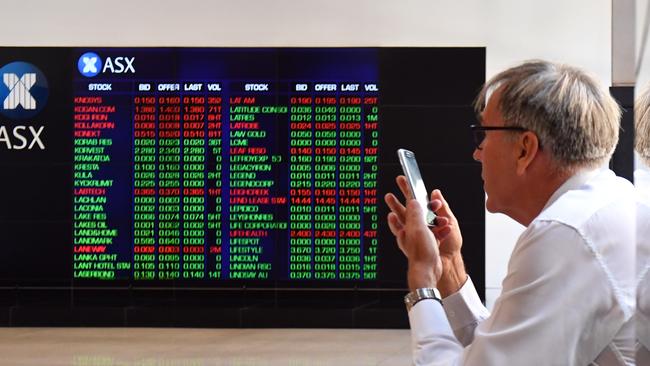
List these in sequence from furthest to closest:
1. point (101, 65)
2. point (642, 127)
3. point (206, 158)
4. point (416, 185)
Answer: point (101, 65), point (206, 158), point (416, 185), point (642, 127)

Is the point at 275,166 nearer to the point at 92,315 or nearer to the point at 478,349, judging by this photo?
the point at 92,315

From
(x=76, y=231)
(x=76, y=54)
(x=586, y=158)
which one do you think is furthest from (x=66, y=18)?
(x=586, y=158)

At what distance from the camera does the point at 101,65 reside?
10320mm

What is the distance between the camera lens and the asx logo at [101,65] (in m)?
10.3

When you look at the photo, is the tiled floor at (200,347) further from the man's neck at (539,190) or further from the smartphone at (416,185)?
the man's neck at (539,190)

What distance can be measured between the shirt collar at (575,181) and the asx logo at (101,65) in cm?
905

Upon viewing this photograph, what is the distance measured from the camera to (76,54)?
10375 mm

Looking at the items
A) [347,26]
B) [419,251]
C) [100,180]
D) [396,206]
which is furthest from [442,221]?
[100,180]

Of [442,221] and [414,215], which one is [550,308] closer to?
[414,215]

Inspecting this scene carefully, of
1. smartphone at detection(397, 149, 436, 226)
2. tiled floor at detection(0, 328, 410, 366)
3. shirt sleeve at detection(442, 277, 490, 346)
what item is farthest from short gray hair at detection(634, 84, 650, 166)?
tiled floor at detection(0, 328, 410, 366)

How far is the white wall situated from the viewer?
10.3 meters

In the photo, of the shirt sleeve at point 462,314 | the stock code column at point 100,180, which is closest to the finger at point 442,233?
the shirt sleeve at point 462,314

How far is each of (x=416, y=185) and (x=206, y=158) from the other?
831 cm

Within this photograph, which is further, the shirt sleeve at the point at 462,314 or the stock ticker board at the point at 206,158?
the stock ticker board at the point at 206,158
